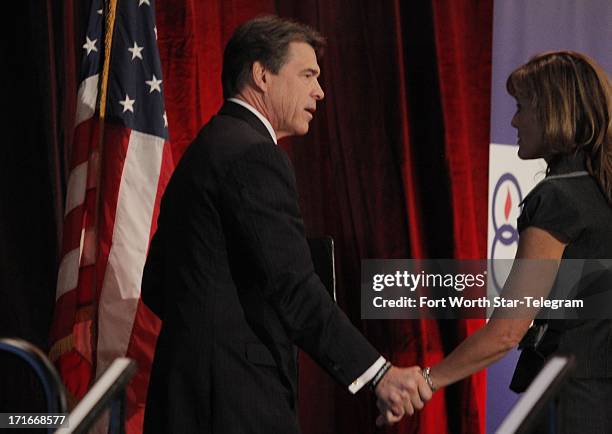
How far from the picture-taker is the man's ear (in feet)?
8.05

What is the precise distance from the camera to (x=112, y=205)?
10.5 feet

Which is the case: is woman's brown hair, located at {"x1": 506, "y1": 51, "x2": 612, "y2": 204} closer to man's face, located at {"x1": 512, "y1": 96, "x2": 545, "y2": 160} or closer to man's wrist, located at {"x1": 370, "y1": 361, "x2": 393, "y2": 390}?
man's face, located at {"x1": 512, "y1": 96, "x2": 545, "y2": 160}

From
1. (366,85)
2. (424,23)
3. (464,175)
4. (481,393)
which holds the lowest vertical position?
(481,393)

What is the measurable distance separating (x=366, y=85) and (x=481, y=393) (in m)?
1.50

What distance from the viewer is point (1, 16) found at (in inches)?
132

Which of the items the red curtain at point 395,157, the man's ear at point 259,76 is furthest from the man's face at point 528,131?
the red curtain at point 395,157

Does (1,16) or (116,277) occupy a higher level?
(1,16)

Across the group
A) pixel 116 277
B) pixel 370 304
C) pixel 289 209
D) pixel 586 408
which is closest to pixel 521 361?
pixel 586 408

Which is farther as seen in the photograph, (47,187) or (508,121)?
(508,121)

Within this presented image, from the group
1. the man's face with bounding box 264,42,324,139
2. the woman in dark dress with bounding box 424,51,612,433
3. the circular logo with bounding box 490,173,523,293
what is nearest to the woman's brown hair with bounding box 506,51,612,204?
the woman in dark dress with bounding box 424,51,612,433

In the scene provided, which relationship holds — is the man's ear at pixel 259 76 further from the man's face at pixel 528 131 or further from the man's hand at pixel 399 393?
the man's hand at pixel 399 393

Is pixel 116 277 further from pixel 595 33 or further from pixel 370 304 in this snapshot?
pixel 595 33

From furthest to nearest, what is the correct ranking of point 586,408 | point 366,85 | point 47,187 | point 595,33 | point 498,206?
point 595,33
point 498,206
point 366,85
point 47,187
point 586,408

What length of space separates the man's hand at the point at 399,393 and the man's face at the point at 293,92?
702mm
